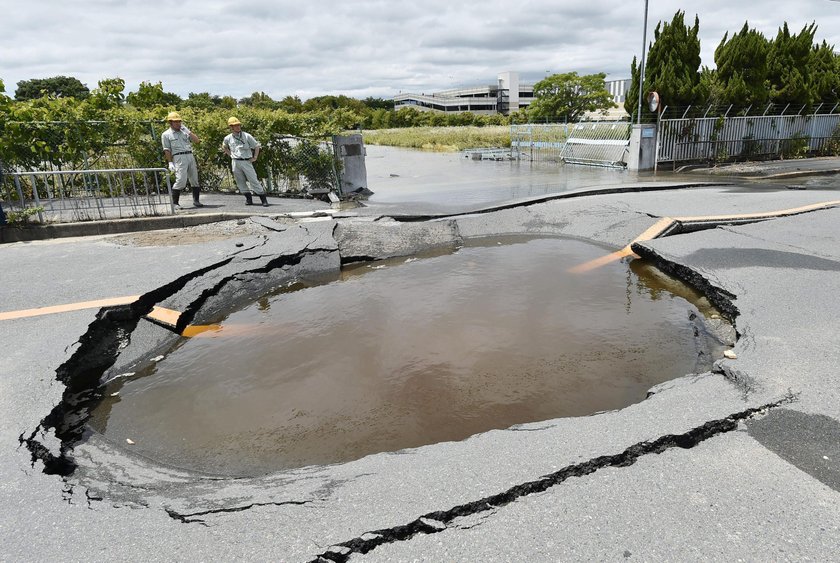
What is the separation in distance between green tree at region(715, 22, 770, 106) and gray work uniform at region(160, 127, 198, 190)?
18.1m

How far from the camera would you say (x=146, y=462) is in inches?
133

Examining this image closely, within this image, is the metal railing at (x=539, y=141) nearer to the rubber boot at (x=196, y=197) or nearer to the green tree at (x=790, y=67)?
the green tree at (x=790, y=67)

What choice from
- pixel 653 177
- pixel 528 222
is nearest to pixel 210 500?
pixel 528 222

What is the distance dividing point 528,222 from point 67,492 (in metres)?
8.24

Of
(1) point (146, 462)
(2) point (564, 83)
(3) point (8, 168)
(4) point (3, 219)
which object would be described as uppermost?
(2) point (564, 83)

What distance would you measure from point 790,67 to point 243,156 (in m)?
21.2

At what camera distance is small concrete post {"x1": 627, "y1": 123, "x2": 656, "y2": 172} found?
16945mm

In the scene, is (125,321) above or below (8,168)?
below

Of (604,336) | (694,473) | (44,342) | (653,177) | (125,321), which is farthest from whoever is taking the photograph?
(653,177)

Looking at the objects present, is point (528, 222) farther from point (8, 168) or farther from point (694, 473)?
point (8, 168)

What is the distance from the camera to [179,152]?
10.7 metres

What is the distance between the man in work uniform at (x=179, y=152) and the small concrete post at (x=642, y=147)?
13622 millimetres

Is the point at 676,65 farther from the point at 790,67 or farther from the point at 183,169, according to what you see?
the point at 183,169

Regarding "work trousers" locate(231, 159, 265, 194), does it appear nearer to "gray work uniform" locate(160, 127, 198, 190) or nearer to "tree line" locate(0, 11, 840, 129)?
"gray work uniform" locate(160, 127, 198, 190)
